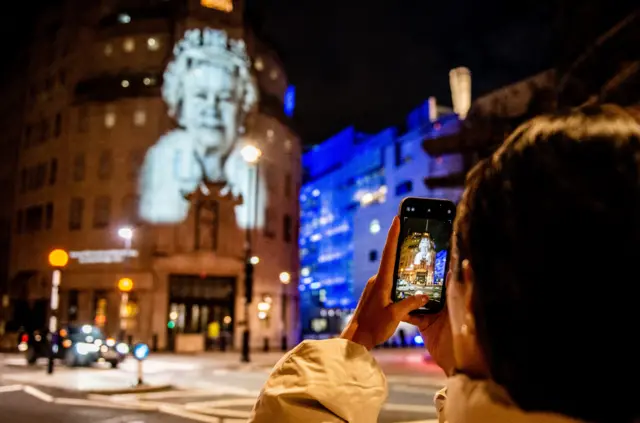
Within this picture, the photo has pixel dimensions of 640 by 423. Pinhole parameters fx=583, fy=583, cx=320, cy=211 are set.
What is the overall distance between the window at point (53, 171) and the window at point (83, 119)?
10.5 ft

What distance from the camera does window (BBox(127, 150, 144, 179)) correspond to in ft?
131

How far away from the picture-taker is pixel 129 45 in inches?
1671

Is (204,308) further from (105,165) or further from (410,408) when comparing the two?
(410,408)

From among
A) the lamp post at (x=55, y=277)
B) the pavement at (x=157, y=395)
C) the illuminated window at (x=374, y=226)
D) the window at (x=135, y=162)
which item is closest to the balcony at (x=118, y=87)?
the window at (x=135, y=162)

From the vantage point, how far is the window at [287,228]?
147 ft

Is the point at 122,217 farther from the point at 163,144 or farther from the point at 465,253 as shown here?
the point at 465,253

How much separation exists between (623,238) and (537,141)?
9.9 inches

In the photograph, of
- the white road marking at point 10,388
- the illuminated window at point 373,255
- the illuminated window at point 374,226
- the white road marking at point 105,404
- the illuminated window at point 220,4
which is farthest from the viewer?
the illuminated window at point 374,226

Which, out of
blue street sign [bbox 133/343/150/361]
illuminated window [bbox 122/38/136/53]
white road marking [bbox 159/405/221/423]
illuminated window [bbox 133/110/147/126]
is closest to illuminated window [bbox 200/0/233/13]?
Answer: illuminated window [bbox 122/38/136/53]

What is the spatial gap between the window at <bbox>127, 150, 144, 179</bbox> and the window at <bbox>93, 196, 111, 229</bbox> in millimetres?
2384

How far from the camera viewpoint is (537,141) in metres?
1.17

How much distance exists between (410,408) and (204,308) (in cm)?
2964

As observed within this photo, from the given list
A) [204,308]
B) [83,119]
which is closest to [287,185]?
[204,308]

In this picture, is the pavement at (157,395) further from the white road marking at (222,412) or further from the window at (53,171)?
the window at (53,171)
